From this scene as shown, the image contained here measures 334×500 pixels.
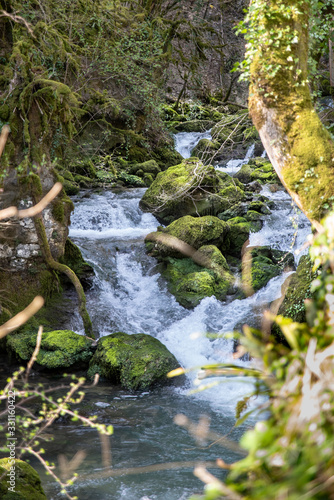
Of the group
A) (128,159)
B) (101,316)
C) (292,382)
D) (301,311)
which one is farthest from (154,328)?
(128,159)

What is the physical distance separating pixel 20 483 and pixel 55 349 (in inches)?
157

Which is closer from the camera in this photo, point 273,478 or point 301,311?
point 273,478

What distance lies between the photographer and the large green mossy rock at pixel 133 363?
23.1ft

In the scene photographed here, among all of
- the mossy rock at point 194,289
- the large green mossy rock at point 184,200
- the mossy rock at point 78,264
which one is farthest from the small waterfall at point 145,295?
the large green mossy rock at point 184,200

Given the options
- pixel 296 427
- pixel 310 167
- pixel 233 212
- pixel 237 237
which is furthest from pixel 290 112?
pixel 233 212

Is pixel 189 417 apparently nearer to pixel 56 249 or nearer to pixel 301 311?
pixel 301 311

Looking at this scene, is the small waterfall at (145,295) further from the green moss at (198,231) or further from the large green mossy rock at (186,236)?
the green moss at (198,231)

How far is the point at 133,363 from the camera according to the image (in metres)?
7.16

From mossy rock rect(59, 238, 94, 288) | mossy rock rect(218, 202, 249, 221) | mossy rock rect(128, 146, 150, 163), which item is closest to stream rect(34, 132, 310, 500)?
mossy rock rect(59, 238, 94, 288)

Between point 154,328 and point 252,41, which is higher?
point 252,41

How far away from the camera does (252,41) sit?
11.5 ft

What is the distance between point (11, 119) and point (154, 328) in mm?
5064

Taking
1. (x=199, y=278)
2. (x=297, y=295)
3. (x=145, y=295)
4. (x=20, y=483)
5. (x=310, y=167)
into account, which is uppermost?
(x=310, y=167)

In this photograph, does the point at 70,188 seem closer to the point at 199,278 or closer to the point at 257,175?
the point at 199,278
